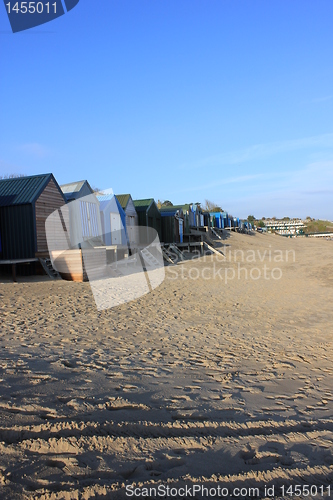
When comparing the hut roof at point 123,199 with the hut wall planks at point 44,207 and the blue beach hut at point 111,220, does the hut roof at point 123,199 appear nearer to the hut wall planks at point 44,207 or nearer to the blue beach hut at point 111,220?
the blue beach hut at point 111,220

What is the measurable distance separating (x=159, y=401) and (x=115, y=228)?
17.2 metres

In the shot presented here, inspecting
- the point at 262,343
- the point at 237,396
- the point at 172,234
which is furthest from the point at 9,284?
the point at 172,234

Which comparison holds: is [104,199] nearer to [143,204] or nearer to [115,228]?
[115,228]

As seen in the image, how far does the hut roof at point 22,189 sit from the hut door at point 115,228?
4.66 m

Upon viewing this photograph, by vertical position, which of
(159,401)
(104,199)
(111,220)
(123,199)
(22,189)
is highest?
(123,199)

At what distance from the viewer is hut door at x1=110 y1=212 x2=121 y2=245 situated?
20.1 metres

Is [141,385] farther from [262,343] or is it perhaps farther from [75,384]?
[262,343]

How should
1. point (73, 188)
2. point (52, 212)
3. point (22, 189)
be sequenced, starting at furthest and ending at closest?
1. point (73, 188)
2. point (52, 212)
3. point (22, 189)

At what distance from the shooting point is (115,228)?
2041 centimetres

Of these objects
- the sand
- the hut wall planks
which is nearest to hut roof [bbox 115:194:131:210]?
the hut wall planks

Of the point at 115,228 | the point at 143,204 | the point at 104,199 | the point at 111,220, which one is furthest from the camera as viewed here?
the point at 143,204

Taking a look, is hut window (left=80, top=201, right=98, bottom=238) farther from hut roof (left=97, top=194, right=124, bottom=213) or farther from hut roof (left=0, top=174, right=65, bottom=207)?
hut roof (left=0, top=174, right=65, bottom=207)

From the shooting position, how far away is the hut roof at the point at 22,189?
48.7 ft

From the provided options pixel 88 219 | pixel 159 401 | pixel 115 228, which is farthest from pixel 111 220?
pixel 159 401
